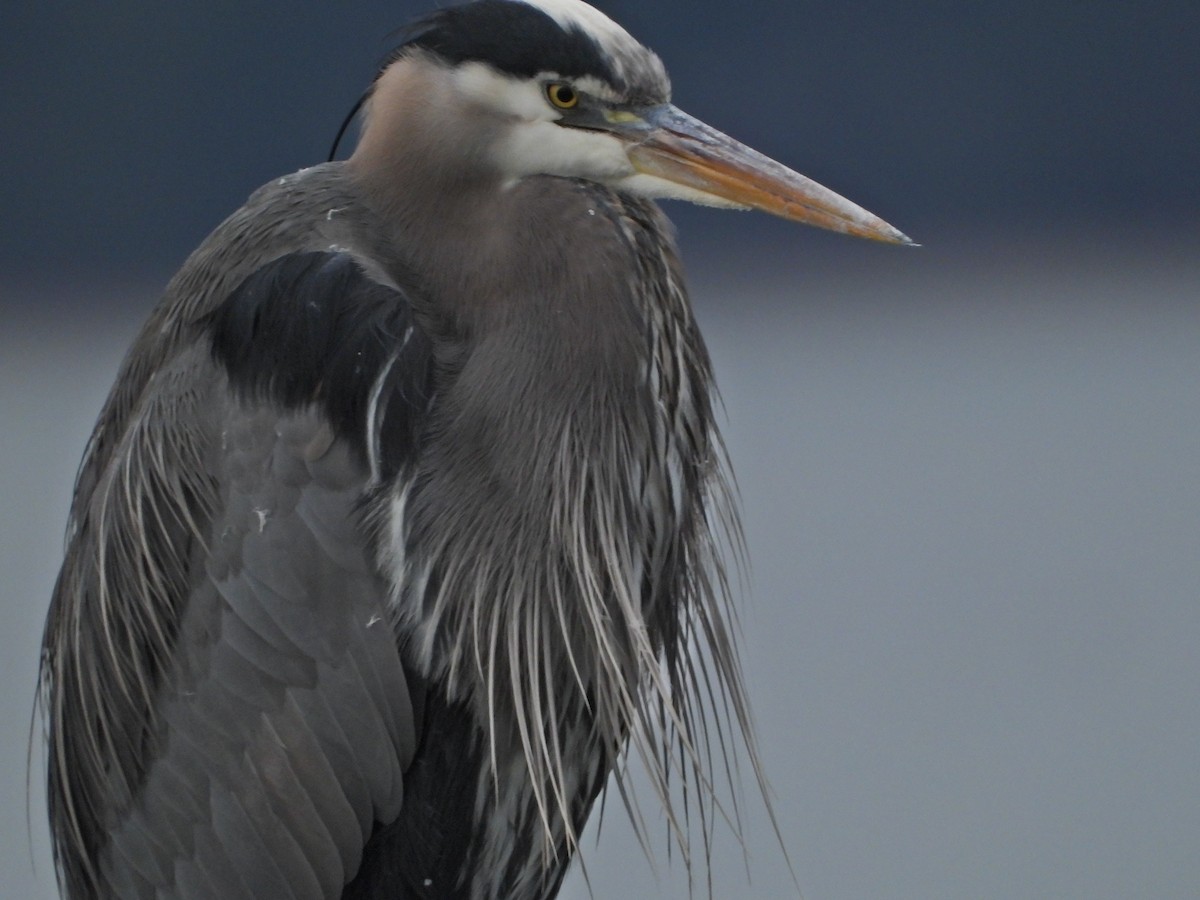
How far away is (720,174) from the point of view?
52.6 inches

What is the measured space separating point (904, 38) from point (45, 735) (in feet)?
7.65

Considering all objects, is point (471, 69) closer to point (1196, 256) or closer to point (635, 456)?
point (635, 456)

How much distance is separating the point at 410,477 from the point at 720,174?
15.7 inches

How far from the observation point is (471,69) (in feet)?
4.25

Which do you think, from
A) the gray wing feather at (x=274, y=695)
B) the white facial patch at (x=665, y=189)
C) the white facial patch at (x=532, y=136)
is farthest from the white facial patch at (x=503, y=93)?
the gray wing feather at (x=274, y=695)

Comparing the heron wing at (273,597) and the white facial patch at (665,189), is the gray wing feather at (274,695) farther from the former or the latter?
the white facial patch at (665,189)

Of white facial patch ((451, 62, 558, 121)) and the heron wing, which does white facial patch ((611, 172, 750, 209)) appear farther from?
the heron wing

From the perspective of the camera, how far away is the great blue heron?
132 cm

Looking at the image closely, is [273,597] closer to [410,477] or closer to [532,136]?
[410,477]

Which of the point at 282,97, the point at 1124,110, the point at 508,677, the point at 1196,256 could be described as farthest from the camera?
the point at 1196,256

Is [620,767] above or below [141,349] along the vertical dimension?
below

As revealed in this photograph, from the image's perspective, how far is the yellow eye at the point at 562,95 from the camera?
1288mm

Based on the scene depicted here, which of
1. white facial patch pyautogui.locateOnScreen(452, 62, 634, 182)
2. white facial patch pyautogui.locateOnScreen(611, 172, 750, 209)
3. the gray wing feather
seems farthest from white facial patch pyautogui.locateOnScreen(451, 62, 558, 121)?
the gray wing feather

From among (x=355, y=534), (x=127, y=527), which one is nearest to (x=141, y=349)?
(x=127, y=527)
